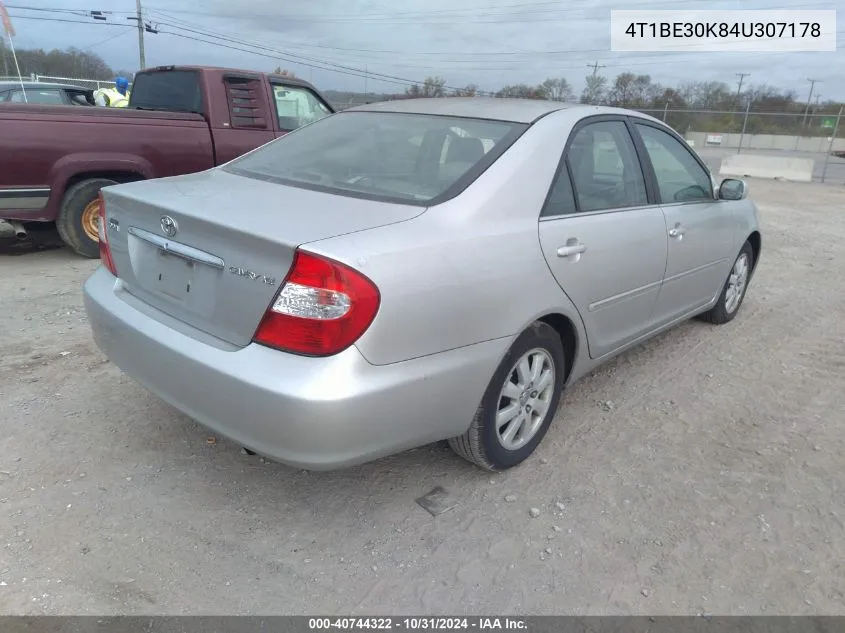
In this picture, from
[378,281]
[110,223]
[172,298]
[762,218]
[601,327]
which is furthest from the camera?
[762,218]

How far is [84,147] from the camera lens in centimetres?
569

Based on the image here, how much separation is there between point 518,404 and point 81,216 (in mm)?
4896

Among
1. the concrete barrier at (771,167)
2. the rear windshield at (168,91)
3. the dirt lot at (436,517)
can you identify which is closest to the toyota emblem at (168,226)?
the dirt lot at (436,517)

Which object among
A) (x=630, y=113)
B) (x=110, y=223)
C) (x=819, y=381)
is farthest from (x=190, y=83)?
(x=819, y=381)

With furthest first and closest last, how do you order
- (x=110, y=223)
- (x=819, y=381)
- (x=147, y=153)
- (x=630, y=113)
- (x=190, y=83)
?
(x=190, y=83) → (x=147, y=153) → (x=819, y=381) → (x=630, y=113) → (x=110, y=223)

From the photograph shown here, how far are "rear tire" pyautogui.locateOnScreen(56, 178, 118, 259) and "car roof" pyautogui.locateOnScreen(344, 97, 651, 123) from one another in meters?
3.41

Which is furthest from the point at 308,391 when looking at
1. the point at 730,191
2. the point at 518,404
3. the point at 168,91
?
the point at 168,91

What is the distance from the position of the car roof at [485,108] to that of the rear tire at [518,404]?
1053 mm

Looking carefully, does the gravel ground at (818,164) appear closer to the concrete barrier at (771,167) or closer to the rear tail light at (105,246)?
the concrete barrier at (771,167)

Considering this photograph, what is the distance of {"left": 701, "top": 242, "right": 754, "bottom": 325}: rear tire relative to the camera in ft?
16.1

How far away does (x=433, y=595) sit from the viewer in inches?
87.3

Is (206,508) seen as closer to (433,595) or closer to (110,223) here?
(433,595)

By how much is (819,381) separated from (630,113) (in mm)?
2131
